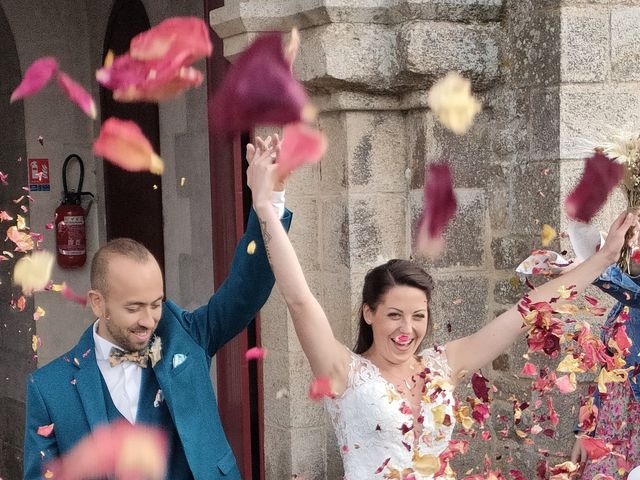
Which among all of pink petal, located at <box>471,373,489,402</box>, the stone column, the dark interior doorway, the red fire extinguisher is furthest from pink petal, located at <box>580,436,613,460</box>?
the red fire extinguisher

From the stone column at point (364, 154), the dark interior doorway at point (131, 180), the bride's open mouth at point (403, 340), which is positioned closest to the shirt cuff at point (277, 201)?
the bride's open mouth at point (403, 340)

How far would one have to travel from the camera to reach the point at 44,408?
9.52ft

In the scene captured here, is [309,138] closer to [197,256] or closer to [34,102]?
[197,256]

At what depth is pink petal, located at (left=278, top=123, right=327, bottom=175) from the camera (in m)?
2.90

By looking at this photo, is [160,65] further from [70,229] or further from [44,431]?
[70,229]

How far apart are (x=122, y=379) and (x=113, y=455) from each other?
8.9 inches

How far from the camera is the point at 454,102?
4145 millimetres

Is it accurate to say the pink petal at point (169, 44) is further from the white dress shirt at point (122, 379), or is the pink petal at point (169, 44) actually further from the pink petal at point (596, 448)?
the pink petal at point (596, 448)

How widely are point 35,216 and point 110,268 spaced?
456 cm

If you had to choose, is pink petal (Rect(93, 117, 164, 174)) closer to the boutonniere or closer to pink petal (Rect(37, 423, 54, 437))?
the boutonniere

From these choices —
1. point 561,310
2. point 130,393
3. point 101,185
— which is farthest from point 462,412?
point 101,185

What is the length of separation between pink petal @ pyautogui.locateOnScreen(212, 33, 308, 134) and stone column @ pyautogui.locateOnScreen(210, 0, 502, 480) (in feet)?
1.72

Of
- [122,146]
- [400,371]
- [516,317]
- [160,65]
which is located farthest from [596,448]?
[122,146]

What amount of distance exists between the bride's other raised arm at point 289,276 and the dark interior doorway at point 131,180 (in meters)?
3.68
